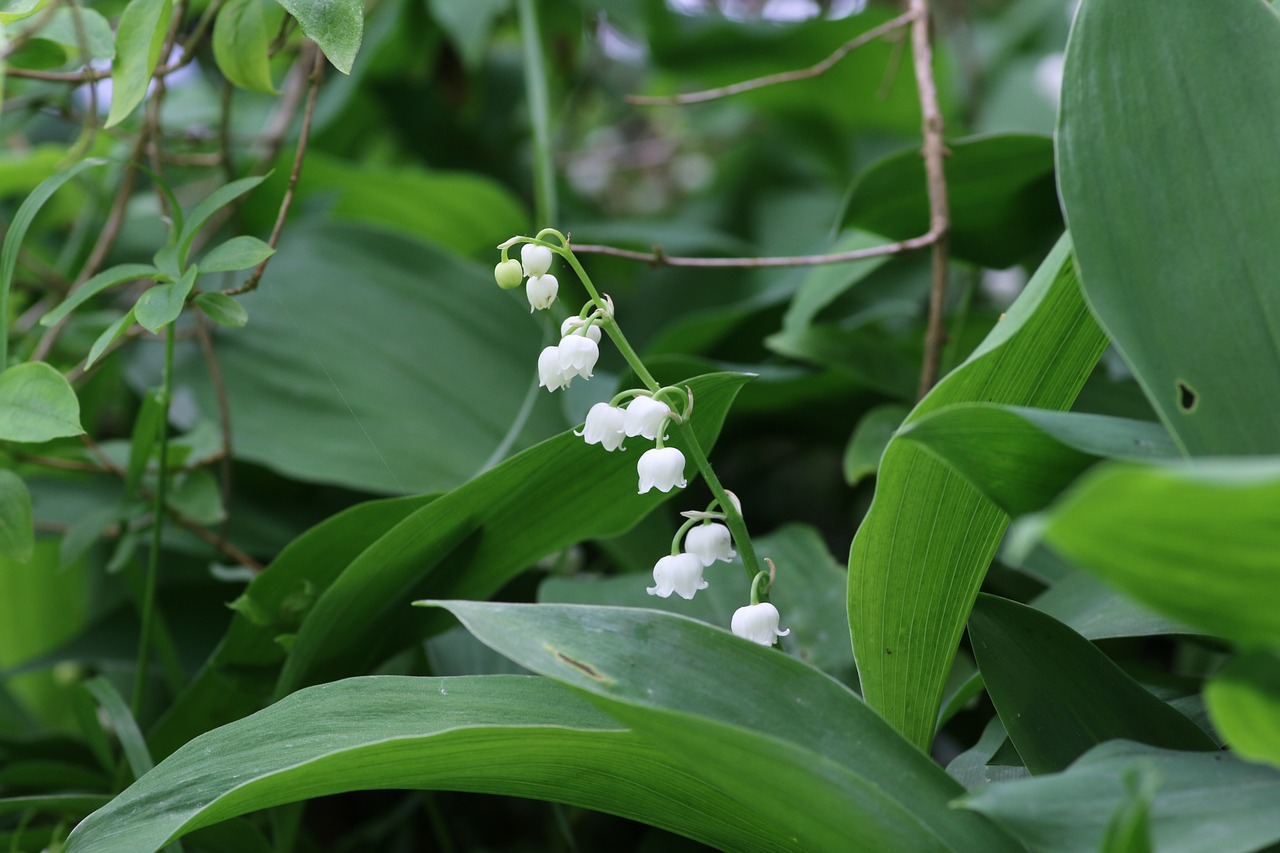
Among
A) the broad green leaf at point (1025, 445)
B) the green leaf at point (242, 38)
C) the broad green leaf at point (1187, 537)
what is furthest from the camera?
the green leaf at point (242, 38)

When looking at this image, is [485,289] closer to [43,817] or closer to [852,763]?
[43,817]

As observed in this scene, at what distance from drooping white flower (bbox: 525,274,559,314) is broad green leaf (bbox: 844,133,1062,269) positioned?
33cm

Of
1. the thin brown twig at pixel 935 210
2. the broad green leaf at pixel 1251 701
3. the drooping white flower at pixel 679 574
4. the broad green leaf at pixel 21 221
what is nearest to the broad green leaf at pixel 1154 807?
the broad green leaf at pixel 1251 701

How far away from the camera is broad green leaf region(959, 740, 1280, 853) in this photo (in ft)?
0.93

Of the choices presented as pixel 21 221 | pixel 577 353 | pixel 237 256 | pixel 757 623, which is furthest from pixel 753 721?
pixel 21 221

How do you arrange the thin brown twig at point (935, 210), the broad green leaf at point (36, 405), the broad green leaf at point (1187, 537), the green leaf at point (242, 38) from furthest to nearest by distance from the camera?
the thin brown twig at point (935, 210) < the green leaf at point (242, 38) < the broad green leaf at point (36, 405) < the broad green leaf at point (1187, 537)

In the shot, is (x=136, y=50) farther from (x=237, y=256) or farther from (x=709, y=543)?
(x=709, y=543)

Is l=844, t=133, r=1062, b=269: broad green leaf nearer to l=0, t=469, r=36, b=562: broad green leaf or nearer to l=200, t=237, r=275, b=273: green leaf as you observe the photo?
l=200, t=237, r=275, b=273: green leaf

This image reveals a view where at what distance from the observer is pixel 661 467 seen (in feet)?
1.27

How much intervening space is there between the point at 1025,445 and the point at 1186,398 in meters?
0.07

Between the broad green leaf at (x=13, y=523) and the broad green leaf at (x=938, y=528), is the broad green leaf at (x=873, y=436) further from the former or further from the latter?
the broad green leaf at (x=13, y=523)

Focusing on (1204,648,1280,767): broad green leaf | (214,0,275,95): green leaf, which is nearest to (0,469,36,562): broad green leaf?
(214,0,275,95): green leaf

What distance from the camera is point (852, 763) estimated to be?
1.13ft

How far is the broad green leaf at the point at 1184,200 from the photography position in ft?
1.14
